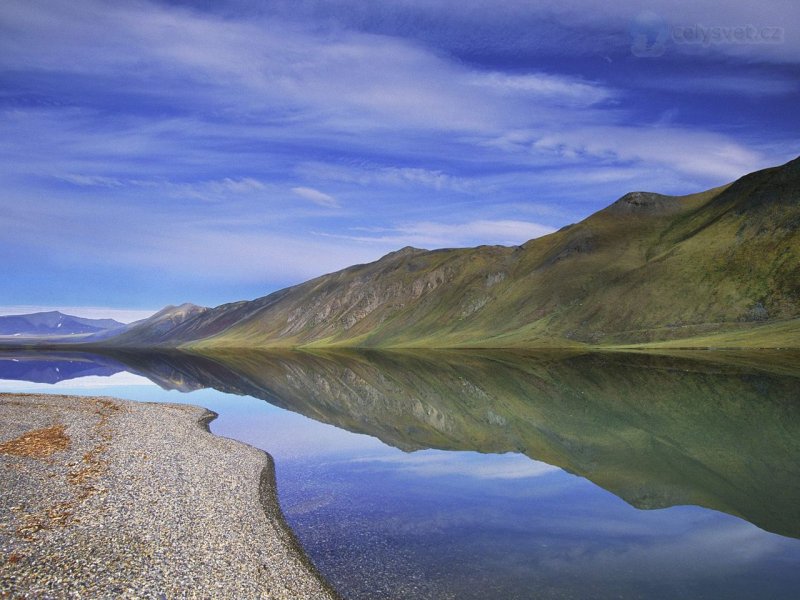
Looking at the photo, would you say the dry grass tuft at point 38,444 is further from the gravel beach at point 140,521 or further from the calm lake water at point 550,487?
the calm lake water at point 550,487

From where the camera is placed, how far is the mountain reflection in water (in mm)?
31656

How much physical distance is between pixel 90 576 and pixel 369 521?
42.4 ft

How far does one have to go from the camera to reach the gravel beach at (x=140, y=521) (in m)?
18.2

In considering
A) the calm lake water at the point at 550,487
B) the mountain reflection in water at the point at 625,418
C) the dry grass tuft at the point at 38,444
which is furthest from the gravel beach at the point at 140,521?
the mountain reflection in water at the point at 625,418

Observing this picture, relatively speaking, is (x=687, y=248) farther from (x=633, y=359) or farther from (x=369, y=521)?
(x=369, y=521)

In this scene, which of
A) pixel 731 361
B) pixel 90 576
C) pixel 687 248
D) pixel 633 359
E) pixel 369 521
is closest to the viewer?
pixel 90 576

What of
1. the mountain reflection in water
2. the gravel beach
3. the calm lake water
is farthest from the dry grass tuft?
the mountain reflection in water

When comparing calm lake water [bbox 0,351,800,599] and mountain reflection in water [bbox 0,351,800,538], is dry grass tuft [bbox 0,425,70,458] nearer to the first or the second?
calm lake water [bbox 0,351,800,599]

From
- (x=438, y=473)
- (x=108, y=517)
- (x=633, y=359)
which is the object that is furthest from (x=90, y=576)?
(x=633, y=359)

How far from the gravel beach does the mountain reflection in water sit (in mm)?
17850

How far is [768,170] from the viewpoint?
190m

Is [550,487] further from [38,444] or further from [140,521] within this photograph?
[38,444]

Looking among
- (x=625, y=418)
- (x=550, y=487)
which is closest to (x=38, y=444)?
(x=550, y=487)

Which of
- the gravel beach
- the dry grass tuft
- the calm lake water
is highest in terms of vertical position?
the dry grass tuft
